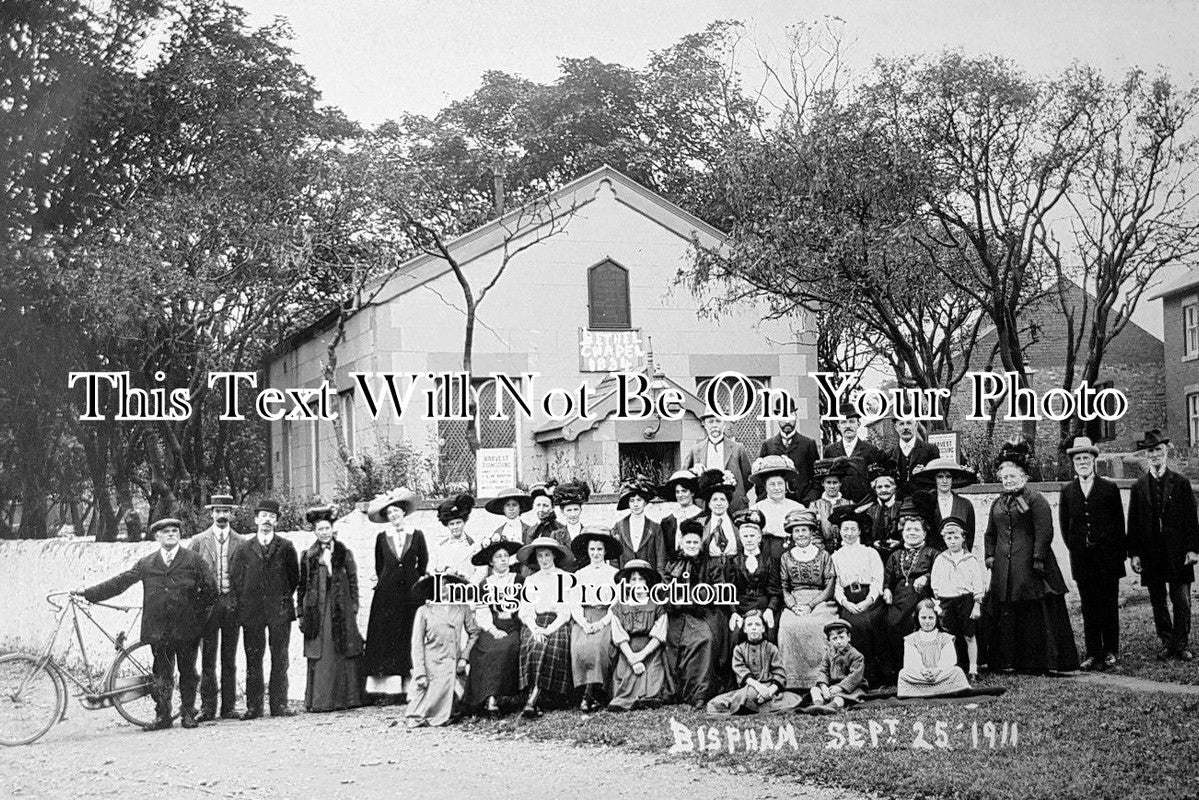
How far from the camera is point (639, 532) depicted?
7.83 m

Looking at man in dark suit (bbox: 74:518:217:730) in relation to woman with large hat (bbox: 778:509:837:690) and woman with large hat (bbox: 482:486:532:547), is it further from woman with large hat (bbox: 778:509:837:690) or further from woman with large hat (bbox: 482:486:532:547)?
woman with large hat (bbox: 778:509:837:690)

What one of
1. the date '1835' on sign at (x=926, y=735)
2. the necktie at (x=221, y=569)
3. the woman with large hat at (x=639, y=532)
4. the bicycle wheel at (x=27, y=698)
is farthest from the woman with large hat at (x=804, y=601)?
the bicycle wheel at (x=27, y=698)

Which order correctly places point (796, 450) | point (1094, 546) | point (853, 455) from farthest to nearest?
point (796, 450) → point (853, 455) → point (1094, 546)

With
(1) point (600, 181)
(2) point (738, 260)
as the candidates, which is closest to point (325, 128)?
(1) point (600, 181)

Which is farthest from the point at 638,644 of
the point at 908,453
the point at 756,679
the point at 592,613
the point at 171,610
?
the point at 171,610

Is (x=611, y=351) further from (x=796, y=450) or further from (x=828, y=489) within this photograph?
(x=828, y=489)

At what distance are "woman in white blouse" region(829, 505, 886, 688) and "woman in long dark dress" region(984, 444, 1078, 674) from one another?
0.83m

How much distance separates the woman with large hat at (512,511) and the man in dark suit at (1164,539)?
3.87 meters

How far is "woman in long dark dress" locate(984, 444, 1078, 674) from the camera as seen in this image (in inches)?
290

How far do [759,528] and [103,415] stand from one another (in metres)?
4.37

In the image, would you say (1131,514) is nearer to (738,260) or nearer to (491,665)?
(738,260)

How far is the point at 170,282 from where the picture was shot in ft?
25.7


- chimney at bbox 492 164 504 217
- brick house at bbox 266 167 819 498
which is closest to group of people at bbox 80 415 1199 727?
brick house at bbox 266 167 819 498

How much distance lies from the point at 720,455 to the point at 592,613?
172 centimetres
